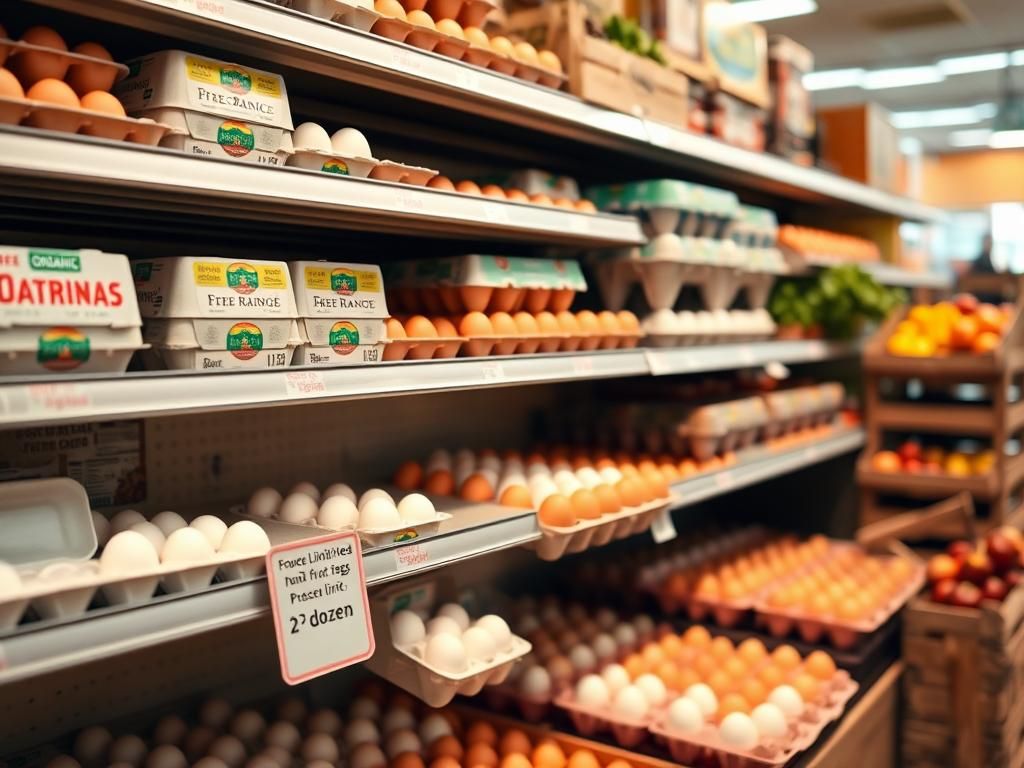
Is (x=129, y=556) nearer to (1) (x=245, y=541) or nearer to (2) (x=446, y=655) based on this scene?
(1) (x=245, y=541)

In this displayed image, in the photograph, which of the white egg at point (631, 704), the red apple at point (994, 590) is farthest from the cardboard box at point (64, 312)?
the red apple at point (994, 590)

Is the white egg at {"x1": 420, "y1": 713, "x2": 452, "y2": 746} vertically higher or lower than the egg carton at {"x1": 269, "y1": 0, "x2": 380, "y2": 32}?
lower

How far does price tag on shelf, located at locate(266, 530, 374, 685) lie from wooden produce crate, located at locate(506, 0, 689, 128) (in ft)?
4.36

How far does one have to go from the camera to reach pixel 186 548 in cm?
143

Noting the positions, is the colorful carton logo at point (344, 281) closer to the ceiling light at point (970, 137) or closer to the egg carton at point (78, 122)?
the egg carton at point (78, 122)

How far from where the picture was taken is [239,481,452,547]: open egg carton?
1.73 metres

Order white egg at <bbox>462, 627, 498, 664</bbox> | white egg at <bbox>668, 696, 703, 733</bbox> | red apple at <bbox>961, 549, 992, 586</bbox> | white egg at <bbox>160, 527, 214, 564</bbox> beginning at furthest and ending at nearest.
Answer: red apple at <bbox>961, 549, 992, 586</bbox> < white egg at <bbox>668, 696, 703, 733</bbox> < white egg at <bbox>462, 627, 498, 664</bbox> < white egg at <bbox>160, 527, 214, 564</bbox>

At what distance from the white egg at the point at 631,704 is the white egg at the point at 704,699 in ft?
0.38

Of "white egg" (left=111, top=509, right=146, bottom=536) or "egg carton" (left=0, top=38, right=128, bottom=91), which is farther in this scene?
"white egg" (left=111, top=509, right=146, bottom=536)

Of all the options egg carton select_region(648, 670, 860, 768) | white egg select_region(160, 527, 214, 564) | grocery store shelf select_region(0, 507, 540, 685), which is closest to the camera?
grocery store shelf select_region(0, 507, 540, 685)

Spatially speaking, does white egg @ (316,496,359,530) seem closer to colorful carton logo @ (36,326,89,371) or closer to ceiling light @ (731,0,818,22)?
colorful carton logo @ (36,326,89,371)

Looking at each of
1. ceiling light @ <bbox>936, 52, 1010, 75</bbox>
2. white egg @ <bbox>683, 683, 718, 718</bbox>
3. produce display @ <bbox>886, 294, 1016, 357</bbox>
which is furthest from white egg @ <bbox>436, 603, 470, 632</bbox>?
ceiling light @ <bbox>936, 52, 1010, 75</bbox>

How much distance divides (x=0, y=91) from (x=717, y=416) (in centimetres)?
223

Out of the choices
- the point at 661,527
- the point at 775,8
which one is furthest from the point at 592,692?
the point at 775,8
